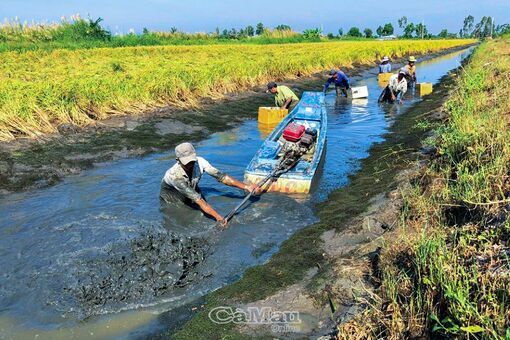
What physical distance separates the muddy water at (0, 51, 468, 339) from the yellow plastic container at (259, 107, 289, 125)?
4.03m

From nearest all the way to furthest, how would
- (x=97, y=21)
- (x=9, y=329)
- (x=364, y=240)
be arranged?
(x=9, y=329) < (x=364, y=240) < (x=97, y=21)

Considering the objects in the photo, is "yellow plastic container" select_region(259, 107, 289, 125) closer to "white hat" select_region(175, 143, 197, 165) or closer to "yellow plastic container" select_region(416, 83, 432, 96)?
"white hat" select_region(175, 143, 197, 165)

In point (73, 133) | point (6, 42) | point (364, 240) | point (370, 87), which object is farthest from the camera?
point (6, 42)

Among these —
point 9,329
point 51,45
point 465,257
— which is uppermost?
point 51,45

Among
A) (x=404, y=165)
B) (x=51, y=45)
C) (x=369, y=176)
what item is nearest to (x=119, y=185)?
(x=369, y=176)

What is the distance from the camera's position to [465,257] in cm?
355

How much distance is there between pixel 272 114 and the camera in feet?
43.1

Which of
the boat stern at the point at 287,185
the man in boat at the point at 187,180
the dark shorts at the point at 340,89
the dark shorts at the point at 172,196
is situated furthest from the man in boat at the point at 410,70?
the dark shorts at the point at 172,196

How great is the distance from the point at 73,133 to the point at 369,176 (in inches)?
288

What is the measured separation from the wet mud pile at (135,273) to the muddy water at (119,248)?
0.04ft

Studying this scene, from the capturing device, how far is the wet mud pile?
181 inches

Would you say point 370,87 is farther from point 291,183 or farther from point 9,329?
point 9,329

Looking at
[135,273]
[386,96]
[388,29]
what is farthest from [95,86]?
[388,29]

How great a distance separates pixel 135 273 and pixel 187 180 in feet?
5.72
